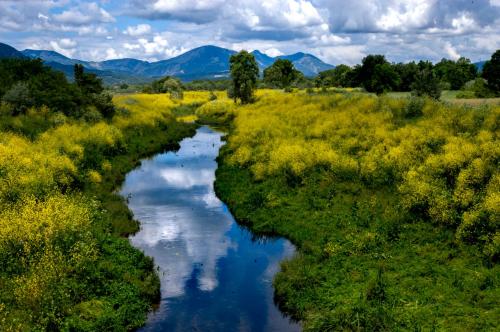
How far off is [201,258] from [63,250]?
9.27m

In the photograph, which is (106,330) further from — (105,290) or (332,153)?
(332,153)

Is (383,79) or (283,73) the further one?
(283,73)

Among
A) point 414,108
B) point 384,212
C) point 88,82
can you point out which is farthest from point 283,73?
point 384,212

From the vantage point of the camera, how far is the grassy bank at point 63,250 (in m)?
21.1

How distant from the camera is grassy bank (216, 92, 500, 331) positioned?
22.1 meters

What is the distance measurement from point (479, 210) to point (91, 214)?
25.8 meters

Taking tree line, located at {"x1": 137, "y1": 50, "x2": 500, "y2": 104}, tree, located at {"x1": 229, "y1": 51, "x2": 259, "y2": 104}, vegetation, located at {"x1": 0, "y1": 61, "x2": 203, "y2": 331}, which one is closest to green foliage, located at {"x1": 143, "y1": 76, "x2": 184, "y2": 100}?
tree line, located at {"x1": 137, "y1": 50, "x2": 500, "y2": 104}

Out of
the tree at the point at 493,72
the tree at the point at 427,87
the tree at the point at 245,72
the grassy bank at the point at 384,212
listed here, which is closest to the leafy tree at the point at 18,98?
the grassy bank at the point at 384,212

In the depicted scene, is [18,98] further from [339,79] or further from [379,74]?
[339,79]

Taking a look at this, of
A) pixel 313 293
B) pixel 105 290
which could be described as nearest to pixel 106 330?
pixel 105 290

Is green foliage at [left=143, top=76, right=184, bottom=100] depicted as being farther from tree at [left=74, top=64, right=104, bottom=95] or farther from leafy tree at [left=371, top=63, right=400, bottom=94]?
leafy tree at [left=371, top=63, right=400, bottom=94]

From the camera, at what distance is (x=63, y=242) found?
2591 cm

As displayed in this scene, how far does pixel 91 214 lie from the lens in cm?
3206

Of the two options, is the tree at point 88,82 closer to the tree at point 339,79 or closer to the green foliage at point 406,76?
the green foliage at point 406,76
